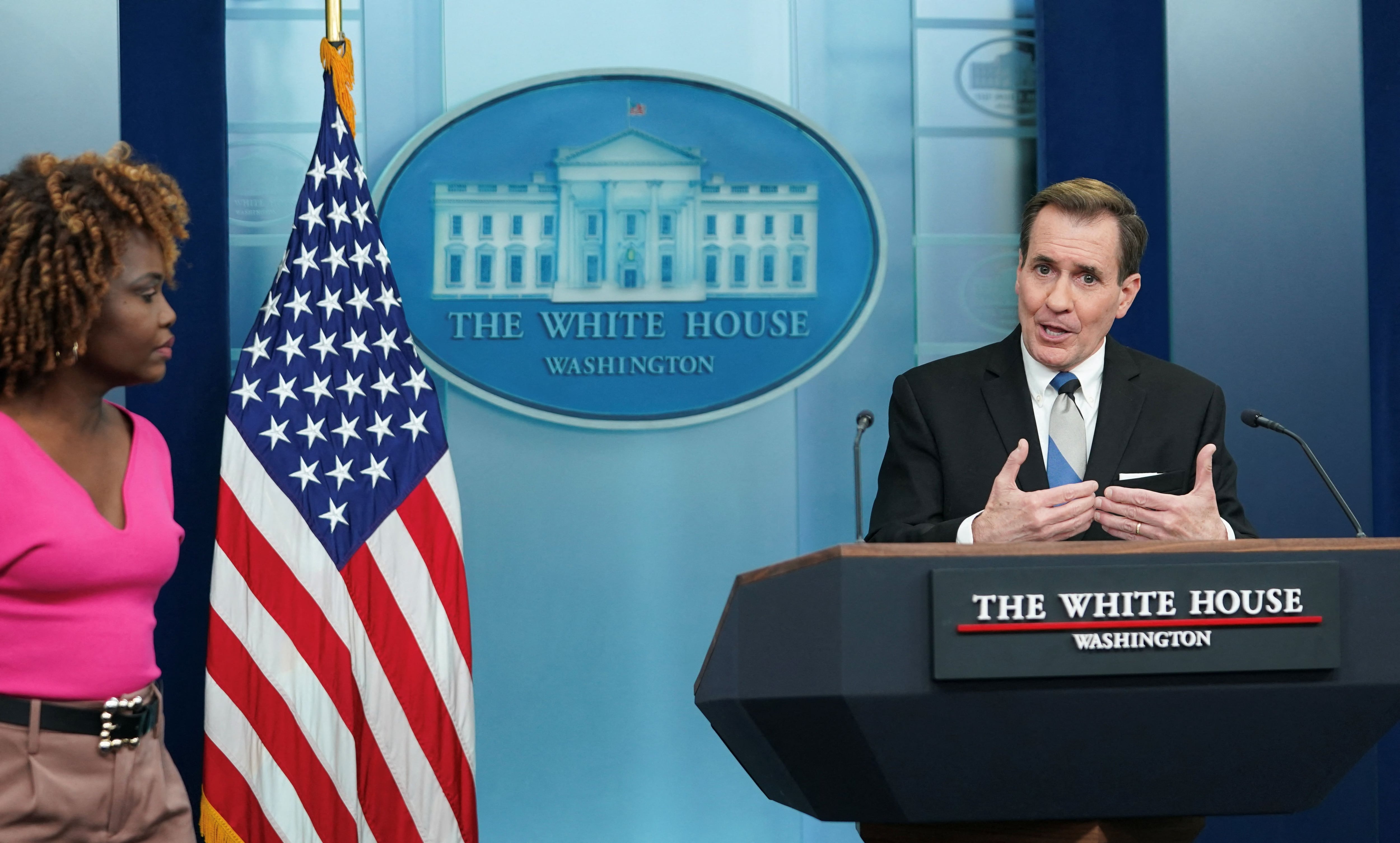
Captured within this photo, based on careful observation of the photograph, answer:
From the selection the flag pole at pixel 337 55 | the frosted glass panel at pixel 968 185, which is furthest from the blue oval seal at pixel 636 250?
the flag pole at pixel 337 55

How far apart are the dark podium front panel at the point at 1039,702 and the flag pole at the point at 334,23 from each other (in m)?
2.09

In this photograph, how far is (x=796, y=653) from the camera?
1.38 m

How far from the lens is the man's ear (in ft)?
7.11

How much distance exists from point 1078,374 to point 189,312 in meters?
2.09

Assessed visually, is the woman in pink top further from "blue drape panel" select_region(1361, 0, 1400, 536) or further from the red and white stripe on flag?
"blue drape panel" select_region(1361, 0, 1400, 536)

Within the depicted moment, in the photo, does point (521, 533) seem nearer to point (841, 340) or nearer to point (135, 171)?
point (841, 340)

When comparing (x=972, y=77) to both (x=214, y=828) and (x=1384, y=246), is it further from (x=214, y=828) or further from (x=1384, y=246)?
(x=214, y=828)

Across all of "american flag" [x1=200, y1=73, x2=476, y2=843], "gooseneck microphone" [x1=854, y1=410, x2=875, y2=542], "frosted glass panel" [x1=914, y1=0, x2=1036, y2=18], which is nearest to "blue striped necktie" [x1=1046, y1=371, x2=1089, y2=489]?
"gooseneck microphone" [x1=854, y1=410, x2=875, y2=542]

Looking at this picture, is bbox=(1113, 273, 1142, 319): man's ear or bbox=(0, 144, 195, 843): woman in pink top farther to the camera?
bbox=(1113, 273, 1142, 319): man's ear

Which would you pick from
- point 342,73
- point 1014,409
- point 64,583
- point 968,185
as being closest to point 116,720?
point 64,583

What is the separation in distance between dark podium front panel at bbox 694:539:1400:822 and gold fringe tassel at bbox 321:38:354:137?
2047 mm

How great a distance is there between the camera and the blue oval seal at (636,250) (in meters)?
3.58

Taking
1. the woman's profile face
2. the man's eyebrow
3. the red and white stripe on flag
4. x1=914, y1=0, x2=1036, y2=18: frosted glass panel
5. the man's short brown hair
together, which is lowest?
the red and white stripe on flag

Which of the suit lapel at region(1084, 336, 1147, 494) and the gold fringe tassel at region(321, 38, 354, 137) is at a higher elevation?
the gold fringe tassel at region(321, 38, 354, 137)
